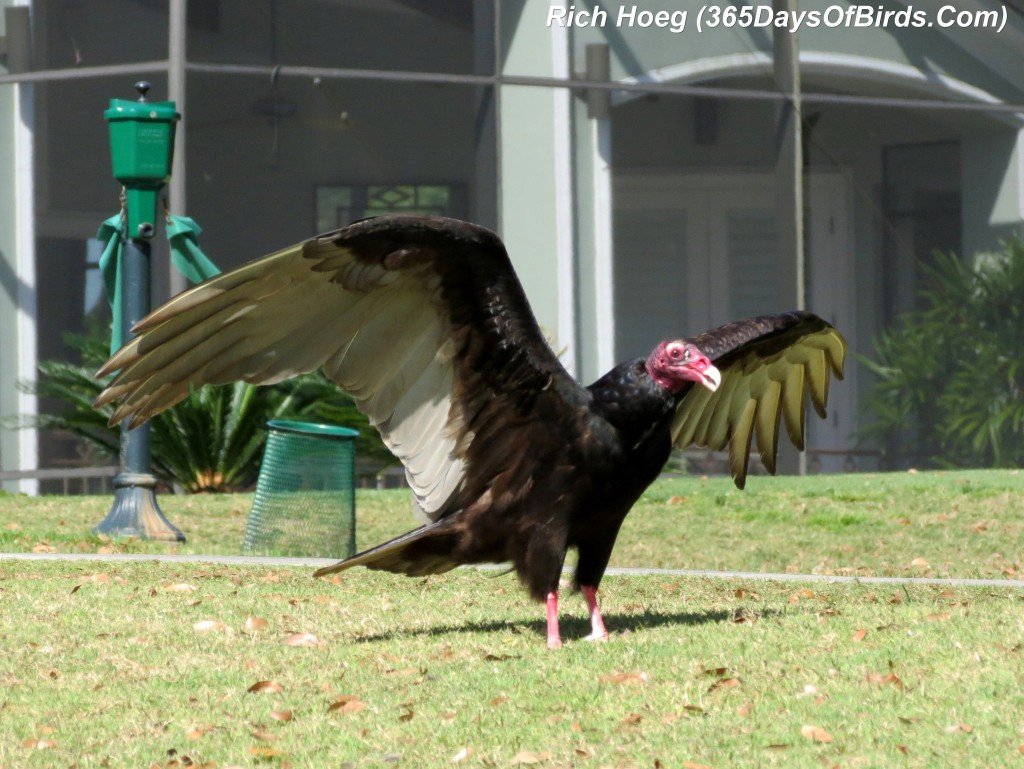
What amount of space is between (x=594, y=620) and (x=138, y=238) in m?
5.02

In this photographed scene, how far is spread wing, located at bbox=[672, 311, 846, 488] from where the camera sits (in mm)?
7875

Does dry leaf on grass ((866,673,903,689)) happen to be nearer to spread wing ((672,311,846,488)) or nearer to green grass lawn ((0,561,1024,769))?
green grass lawn ((0,561,1024,769))

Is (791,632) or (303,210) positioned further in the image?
(303,210)

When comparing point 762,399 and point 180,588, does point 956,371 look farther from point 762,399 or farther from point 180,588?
point 180,588

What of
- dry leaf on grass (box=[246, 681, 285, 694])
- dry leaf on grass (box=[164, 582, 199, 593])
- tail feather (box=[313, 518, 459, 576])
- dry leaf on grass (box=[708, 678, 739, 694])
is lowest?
dry leaf on grass (box=[164, 582, 199, 593])

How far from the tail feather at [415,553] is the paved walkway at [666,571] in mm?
2412

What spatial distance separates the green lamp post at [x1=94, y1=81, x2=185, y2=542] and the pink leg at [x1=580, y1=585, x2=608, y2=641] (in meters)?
4.23

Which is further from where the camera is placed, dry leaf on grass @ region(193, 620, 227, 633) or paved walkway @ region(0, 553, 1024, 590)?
paved walkway @ region(0, 553, 1024, 590)

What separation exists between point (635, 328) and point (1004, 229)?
13.0ft

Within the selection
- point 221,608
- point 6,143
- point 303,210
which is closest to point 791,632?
point 221,608

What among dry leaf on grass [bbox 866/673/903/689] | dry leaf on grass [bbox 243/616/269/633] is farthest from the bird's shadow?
dry leaf on grass [bbox 866/673/903/689]

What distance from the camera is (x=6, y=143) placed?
15.9 metres

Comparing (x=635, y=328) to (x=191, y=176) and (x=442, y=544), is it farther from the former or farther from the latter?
(x=442, y=544)

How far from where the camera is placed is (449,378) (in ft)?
21.5
